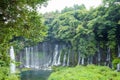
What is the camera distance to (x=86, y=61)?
33.6m

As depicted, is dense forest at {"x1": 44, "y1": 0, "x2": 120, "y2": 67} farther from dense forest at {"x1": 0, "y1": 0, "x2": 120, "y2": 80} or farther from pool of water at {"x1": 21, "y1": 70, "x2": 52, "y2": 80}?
pool of water at {"x1": 21, "y1": 70, "x2": 52, "y2": 80}

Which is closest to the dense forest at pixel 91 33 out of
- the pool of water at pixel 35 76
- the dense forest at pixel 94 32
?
the dense forest at pixel 94 32

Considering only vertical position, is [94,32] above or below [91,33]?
above

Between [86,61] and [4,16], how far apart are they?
93.6 feet

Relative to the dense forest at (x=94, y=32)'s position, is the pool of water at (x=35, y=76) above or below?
below

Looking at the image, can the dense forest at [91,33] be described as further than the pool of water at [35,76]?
Yes

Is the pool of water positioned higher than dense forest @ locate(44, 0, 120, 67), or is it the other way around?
dense forest @ locate(44, 0, 120, 67)

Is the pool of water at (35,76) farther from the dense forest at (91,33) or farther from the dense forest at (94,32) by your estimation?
the dense forest at (94,32)

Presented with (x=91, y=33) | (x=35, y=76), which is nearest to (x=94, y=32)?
(x=91, y=33)

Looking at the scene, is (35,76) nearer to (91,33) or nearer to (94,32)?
(91,33)

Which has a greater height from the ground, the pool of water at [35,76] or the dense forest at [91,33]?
the dense forest at [91,33]

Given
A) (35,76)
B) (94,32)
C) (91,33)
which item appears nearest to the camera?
(35,76)

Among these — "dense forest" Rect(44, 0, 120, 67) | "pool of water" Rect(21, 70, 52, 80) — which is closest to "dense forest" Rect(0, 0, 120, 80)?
"dense forest" Rect(44, 0, 120, 67)

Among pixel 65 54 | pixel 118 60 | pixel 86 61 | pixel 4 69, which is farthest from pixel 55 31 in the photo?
pixel 4 69
